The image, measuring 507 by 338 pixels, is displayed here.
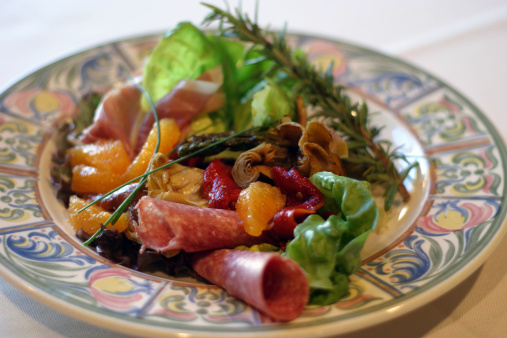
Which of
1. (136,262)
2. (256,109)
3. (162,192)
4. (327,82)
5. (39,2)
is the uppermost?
(39,2)

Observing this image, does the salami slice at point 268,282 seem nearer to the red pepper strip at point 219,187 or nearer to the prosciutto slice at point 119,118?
the red pepper strip at point 219,187

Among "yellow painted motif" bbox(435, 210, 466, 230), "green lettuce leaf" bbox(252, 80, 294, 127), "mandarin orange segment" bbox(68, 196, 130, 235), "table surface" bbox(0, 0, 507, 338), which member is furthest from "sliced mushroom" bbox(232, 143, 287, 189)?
"table surface" bbox(0, 0, 507, 338)

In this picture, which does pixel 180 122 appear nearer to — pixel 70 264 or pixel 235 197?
pixel 235 197

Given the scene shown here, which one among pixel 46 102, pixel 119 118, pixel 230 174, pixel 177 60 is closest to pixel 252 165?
pixel 230 174

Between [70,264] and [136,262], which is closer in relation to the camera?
[70,264]

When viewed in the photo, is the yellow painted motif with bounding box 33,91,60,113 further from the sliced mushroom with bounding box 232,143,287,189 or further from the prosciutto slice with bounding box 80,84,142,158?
the sliced mushroom with bounding box 232,143,287,189

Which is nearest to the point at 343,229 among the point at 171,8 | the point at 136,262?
the point at 136,262

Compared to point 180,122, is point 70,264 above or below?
below
